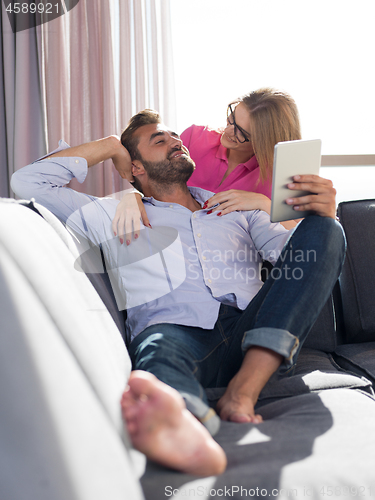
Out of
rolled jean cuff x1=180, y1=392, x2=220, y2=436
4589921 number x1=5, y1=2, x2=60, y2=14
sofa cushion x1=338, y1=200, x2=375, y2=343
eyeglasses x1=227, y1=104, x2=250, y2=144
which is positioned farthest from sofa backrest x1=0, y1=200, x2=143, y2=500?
4589921 number x1=5, y1=2, x2=60, y2=14

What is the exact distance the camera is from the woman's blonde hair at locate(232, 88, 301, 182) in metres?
1.48

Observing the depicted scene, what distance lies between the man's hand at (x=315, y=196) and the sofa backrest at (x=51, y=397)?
25.1 inches

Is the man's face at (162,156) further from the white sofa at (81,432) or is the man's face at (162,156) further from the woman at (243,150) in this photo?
the white sofa at (81,432)

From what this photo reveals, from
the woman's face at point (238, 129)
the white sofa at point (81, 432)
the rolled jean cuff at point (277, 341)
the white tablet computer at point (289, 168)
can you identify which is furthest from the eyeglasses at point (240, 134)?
the white sofa at point (81, 432)

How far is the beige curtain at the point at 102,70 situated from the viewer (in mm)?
1761

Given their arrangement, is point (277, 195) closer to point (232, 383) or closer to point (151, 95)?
point (232, 383)

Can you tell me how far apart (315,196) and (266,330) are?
0.38m

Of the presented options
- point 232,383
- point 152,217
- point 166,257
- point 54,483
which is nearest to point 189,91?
point 152,217

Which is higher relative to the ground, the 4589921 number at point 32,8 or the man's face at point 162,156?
the 4589921 number at point 32,8

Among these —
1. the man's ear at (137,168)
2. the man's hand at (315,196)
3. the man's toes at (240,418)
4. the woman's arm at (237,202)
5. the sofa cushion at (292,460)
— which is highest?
the man's ear at (137,168)

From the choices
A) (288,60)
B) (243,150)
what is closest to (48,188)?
(243,150)

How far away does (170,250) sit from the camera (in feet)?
3.93

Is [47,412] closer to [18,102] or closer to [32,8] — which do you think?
[18,102]

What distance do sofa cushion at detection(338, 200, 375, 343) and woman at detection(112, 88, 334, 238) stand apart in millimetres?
290
